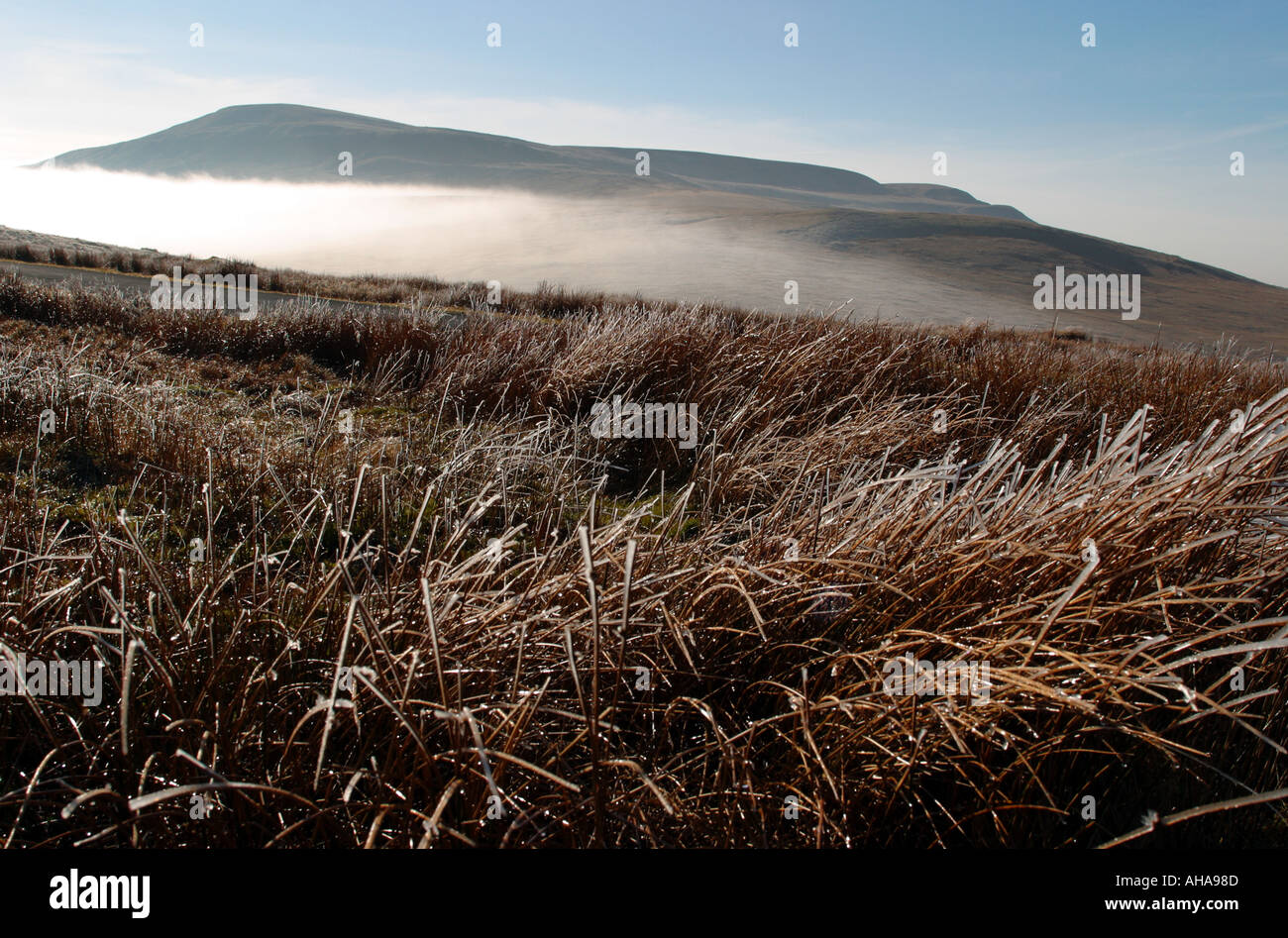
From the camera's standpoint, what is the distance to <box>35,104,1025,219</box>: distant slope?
4835 inches

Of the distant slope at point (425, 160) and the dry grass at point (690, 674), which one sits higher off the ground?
the distant slope at point (425, 160)

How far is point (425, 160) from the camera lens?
130 metres

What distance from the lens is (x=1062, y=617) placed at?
1851 millimetres

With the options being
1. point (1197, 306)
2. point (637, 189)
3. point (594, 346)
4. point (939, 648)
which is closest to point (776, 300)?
point (594, 346)

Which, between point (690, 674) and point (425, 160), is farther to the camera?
point (425, 160)

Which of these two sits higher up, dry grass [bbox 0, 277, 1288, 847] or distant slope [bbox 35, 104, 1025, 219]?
distant slope [bbox 35, 104, 1025, 219]

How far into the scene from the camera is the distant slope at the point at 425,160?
123 meters

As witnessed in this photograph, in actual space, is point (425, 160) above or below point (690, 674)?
above

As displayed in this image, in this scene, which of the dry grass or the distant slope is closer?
the dry grass

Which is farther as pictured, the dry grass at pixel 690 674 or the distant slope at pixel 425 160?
the distant slope at pixel 425 160
